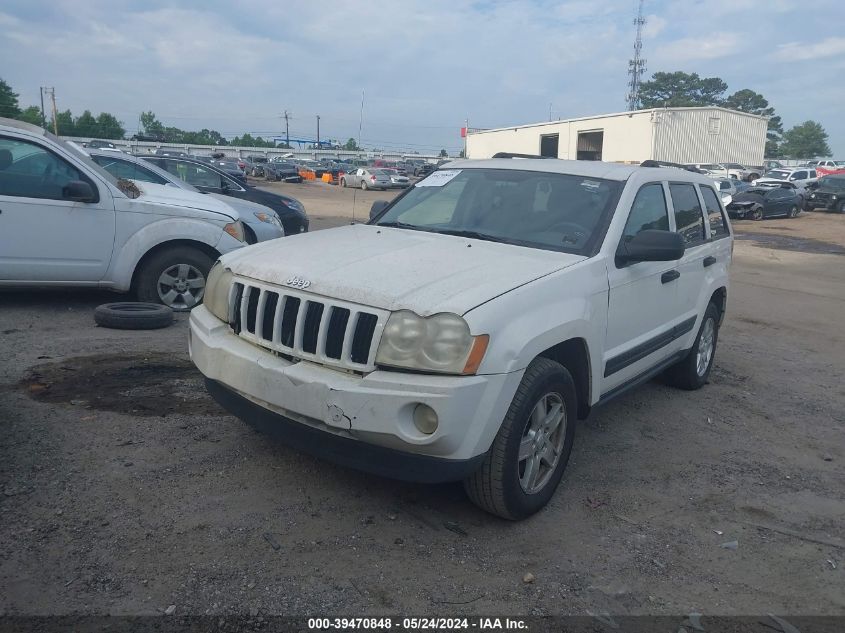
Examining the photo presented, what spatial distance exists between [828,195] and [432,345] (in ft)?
105

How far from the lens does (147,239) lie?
7062mm

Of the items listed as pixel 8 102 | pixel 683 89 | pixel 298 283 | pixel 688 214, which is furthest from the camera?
pixel 683 89

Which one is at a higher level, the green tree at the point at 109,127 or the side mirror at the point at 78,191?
the green tree at the point at 109,127

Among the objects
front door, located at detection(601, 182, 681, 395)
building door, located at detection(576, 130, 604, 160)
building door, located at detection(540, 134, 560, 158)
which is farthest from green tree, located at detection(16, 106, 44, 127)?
front door, located at detection(601, 182, 681, 395)

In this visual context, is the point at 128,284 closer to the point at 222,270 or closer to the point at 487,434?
the point at 222,270

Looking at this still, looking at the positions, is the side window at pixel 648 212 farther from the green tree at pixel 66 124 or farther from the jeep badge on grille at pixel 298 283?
the green tree at pixel 66 124

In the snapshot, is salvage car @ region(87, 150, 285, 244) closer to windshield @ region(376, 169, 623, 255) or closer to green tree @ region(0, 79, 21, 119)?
windshield @ region(376, 169, 623, 255)

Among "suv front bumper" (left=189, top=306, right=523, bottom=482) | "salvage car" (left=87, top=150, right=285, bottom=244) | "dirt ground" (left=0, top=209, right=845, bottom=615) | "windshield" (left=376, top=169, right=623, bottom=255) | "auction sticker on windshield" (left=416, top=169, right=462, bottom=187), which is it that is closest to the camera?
"dirt ground" (left=0, top=209, right=845, bottom=615)

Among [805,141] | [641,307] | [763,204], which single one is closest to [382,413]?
[641,307]

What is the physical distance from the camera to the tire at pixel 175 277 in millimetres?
7199

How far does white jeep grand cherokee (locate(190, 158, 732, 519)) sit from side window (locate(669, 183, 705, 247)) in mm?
318

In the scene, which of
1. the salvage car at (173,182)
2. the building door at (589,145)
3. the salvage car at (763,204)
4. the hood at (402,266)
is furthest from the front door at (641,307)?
the building door at (589,145)

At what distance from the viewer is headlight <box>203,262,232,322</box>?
3924mm

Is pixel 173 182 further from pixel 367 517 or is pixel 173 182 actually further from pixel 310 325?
pixel 367 517
